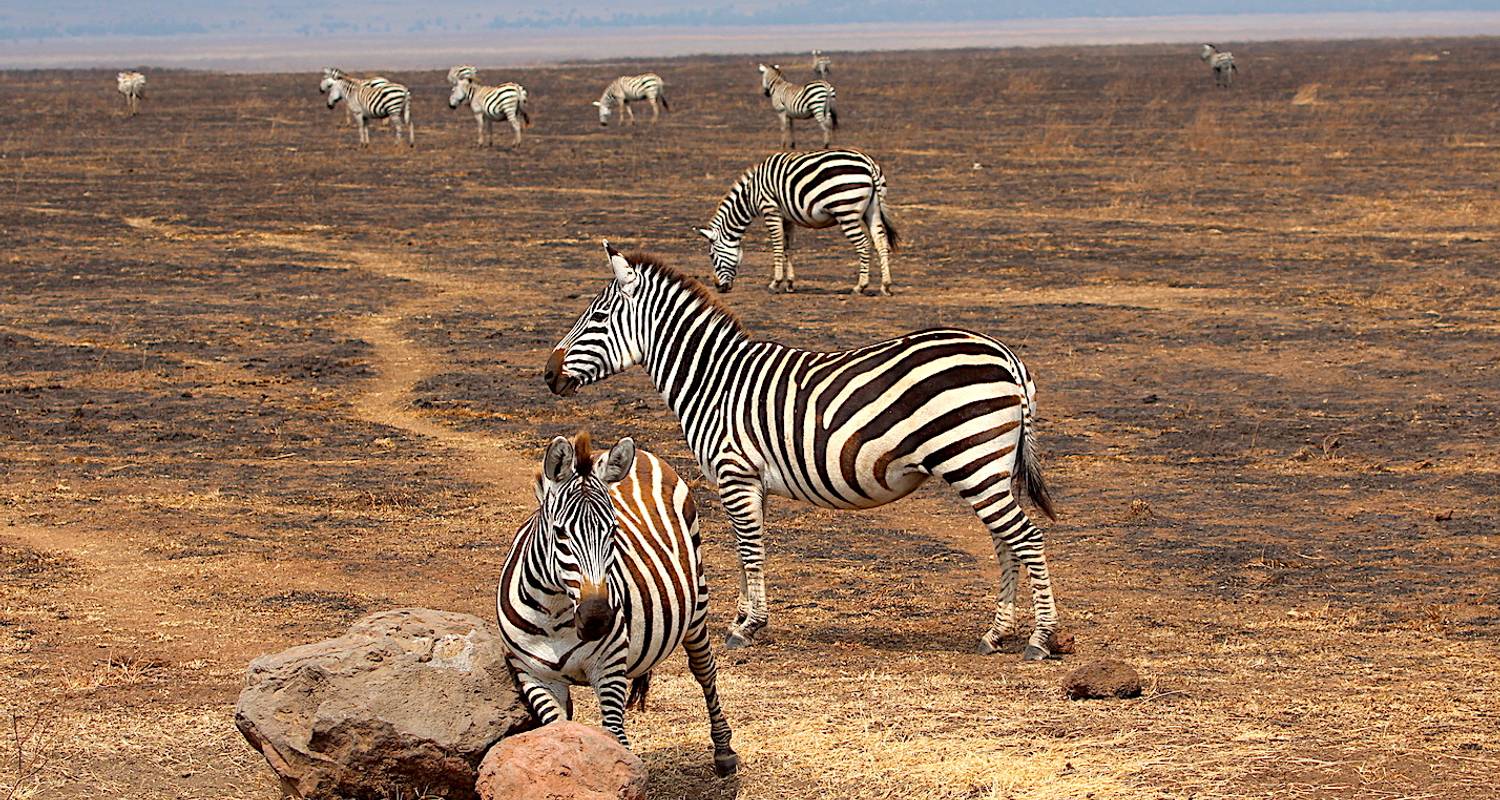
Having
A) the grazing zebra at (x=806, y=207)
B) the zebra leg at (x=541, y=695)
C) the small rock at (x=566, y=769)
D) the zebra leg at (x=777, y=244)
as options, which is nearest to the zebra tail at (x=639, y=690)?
the zebra leg at (x=541, y=695)

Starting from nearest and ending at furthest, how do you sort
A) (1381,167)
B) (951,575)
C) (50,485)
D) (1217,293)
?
(951,575)
(50,485)
(1217,293)
(1381,167)

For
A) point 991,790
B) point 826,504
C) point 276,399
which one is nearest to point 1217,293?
point 276,399

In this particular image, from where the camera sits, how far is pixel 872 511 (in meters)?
11.5

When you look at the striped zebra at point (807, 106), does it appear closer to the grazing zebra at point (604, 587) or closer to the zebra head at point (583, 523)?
the grazing zebra at point (604, 587)

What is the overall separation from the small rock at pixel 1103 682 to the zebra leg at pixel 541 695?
7.91 feet

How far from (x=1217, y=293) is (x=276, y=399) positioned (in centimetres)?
955

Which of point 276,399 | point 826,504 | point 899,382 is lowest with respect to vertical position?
point 276,399

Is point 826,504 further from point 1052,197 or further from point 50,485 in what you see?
point 1052,197

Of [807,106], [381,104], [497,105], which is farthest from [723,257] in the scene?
[381,104]

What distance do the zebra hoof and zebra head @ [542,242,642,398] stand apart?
9.01 ft

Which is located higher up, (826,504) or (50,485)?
(826,504)

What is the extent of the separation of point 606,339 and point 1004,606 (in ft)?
7.51

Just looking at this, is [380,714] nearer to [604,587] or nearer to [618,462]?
[604,587]

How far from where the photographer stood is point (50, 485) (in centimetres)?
1203
